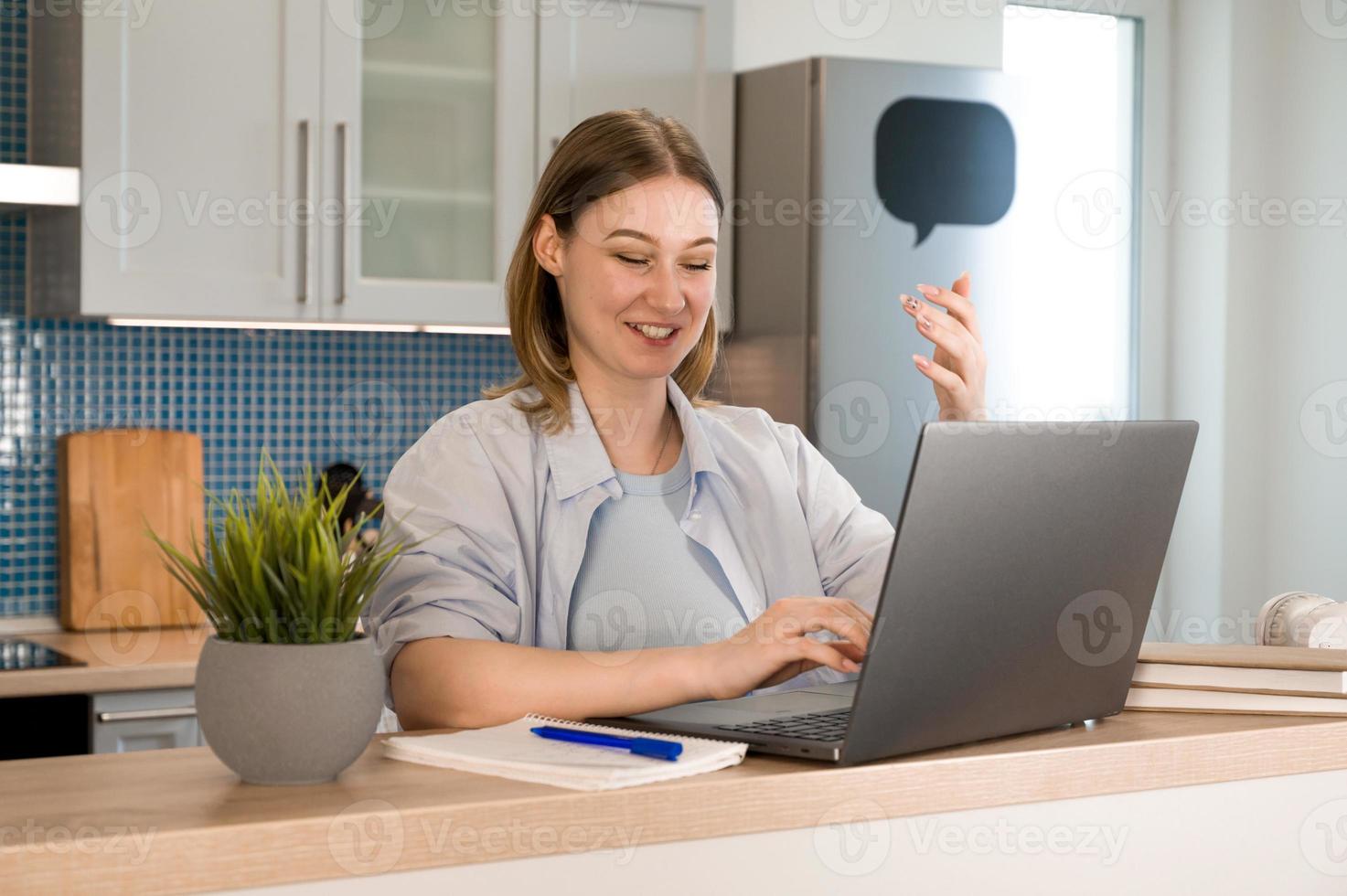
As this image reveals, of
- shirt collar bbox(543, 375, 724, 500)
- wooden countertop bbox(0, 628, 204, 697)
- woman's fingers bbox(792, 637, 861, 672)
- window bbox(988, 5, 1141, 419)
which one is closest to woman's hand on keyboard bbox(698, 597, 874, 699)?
woman's fingers bbox(792, 637, 861, 672)

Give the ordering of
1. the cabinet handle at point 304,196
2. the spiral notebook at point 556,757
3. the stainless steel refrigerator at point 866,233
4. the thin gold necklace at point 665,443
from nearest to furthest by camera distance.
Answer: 1. the spiral notebook at point 556,757
2. the thin gold necklace at point 665,443
3. the cabinet handle at point 304,196
4. the stainless steel refrigerator at point 866,233

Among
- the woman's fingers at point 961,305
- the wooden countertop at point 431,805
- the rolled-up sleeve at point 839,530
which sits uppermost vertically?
the woman's fingers at point 961,305

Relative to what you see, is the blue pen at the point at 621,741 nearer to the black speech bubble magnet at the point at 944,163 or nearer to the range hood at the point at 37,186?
the range hood at the point at 37,186

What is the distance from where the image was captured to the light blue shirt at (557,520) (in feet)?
4.28

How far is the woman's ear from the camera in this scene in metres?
1.55

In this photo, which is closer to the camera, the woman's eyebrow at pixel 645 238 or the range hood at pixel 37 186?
the woman's eyebrow at pixel 645 238

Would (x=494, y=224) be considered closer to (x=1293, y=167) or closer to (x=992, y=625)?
(x=1293, y=167)

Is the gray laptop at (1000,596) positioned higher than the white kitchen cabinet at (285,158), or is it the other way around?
the white kitchen cabinet at (285,158)

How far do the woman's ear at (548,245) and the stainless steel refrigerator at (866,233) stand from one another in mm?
1332

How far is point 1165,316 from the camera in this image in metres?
3.67

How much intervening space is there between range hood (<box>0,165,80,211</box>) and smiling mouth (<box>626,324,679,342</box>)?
1387 millimetres

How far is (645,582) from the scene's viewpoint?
1474 mm

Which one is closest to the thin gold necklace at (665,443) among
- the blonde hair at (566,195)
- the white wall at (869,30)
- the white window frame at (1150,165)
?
the blonde hair at (566,195)

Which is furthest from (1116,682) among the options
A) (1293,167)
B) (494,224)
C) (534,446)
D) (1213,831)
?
(1293,167)
